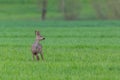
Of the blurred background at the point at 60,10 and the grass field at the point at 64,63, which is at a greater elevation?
the grass field at the point at 64,63

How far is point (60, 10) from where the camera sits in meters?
57.5

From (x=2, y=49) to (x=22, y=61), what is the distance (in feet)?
10.9

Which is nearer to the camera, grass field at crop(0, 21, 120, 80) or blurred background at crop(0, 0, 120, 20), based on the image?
grass field at crop(0, 21, 120, 80)

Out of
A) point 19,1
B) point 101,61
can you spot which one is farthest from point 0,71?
point 19,1

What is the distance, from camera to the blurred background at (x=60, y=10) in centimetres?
4812

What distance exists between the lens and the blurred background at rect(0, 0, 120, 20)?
4812 centimetres

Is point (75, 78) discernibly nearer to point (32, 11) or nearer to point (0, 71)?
point (0, 71)

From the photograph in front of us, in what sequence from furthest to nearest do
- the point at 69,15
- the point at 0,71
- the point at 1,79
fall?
the point at 69,15
the point at 0,71
the point at 1,79

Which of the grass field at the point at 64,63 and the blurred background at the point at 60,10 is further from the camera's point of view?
the blurred background at the point at 60,10

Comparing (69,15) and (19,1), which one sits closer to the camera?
(69,15)

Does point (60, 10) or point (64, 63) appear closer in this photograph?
point (64, 63)

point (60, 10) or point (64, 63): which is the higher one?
point (64, 63)

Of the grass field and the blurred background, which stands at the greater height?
the grass field

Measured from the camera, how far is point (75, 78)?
10000 mm
